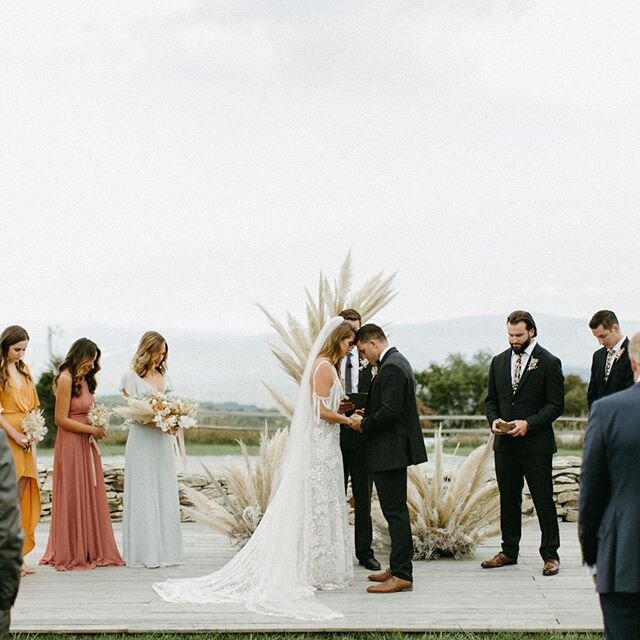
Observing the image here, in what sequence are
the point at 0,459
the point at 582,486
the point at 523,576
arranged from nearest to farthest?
the point at 0,459
the point at 582,486
the point at 523,576

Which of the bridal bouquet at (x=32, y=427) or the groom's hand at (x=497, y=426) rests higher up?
the bridal bouquet at (x=32, y=427)

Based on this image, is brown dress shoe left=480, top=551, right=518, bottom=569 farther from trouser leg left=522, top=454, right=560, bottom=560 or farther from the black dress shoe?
the black dress shoe

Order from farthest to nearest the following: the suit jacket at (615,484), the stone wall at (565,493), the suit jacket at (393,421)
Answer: the stone wall at (565,493)
the suit jacket at (393,421)
the suit jacket at (615,484)

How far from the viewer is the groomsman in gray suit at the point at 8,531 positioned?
3.37 meters

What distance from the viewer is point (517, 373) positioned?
25.8ft

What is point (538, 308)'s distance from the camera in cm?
14500

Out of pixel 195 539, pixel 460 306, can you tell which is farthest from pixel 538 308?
pixel 195 539

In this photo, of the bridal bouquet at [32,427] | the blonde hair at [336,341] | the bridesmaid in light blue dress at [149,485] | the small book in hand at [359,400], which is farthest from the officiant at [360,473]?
the bridal bouquet at [32,427]

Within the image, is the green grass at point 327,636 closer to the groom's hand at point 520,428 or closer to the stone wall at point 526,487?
the groom's hand at point 520,428

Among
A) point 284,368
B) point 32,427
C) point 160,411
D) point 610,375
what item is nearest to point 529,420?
point 610,375

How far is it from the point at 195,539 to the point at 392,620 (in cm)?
393

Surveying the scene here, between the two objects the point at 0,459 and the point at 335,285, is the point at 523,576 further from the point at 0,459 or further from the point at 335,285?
the point at 0,459

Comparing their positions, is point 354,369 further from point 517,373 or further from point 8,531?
point 8,531

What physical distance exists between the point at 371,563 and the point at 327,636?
6.62ft
